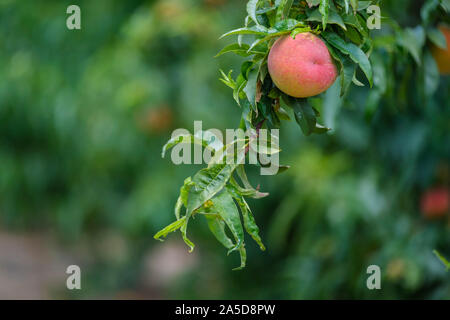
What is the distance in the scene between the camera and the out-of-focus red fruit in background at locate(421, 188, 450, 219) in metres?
1.10

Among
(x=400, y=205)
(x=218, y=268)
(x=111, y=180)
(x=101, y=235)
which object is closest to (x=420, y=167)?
(x=400, y=205)

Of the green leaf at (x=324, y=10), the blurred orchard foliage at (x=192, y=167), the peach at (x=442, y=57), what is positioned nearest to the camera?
the green leaf at (x=324, y=10)

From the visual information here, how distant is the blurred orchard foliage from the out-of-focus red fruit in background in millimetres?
14

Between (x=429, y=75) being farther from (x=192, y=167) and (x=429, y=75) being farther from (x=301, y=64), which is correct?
(x=192, y=167)

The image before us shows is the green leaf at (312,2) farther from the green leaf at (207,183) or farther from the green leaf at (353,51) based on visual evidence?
the green leaf at (207,183)

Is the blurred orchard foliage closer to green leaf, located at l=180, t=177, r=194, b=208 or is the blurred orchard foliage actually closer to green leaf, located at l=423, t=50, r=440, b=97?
green leaf, located at l=423, t=50, r=440, b=97

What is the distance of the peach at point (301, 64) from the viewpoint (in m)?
0.46

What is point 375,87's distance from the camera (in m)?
0.72

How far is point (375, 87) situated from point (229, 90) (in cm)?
83

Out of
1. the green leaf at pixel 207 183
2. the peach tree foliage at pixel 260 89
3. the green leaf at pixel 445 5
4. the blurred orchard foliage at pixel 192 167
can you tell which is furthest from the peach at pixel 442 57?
the green leaf at pixel 207 183

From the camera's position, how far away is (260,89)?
502 mm

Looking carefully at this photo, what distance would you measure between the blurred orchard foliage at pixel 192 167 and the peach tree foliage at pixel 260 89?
0.48ft

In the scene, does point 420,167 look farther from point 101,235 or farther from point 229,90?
point 101,235

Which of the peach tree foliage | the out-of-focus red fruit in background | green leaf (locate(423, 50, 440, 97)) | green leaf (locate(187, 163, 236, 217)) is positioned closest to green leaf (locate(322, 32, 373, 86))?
the peach tree foliage
